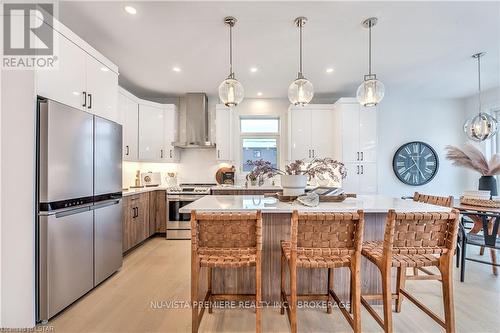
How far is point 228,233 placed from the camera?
1.70 m

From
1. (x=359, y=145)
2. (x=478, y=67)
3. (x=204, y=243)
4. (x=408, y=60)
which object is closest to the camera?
(x=204, y=243)

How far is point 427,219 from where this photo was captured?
5.27ft

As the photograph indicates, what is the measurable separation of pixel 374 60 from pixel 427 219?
2.68m

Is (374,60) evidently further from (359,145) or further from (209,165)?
(209,165)

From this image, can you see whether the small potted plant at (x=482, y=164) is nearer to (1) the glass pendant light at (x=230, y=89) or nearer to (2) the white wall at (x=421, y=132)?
(2) the white wall at (x=421, y=132)

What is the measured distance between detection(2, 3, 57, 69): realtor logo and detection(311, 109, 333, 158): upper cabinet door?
4.23m

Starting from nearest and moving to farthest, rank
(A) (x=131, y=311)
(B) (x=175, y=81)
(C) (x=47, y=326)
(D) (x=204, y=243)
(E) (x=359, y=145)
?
(D) (x=204, y=243) → (C) (x=47, y=326) → (A) (x=131, y=311) → (B) (x=175, y=81) → (E) (x=359, y=145)

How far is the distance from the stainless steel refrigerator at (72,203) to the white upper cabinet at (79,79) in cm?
14

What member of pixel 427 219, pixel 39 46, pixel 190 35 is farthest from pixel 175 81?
pixel 427 219

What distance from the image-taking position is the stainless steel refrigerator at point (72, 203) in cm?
194

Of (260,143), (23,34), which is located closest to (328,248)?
(23,34)

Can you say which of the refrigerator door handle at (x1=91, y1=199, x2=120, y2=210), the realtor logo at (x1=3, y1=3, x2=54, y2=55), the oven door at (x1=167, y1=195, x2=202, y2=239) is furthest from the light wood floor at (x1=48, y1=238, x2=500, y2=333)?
the realtor logo at (x1=3, y1=3, x2=54, y2=55)

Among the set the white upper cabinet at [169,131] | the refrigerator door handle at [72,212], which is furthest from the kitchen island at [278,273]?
the white upper cabinet at [169,131]

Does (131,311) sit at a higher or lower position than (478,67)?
lower
